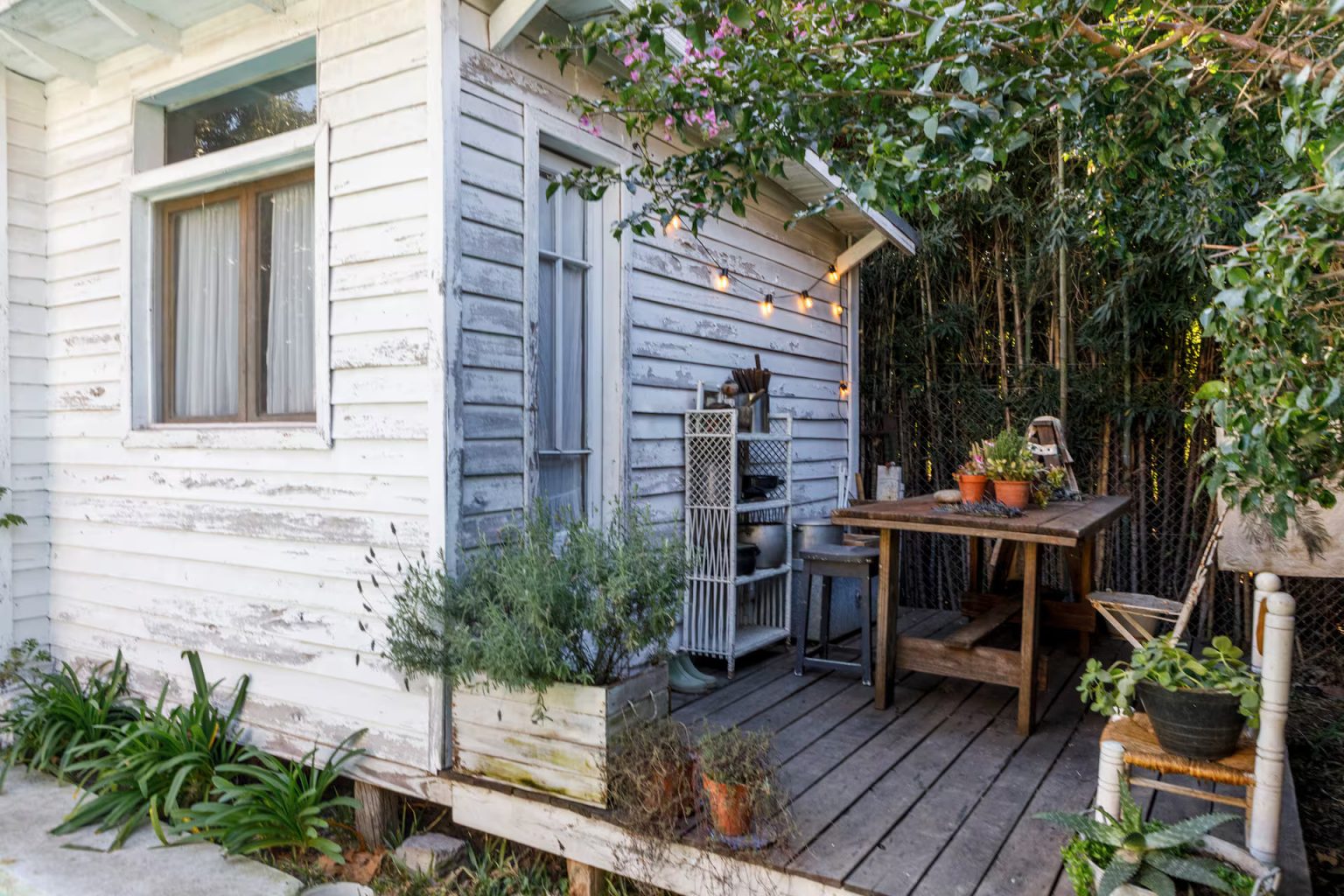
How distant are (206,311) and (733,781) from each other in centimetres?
305

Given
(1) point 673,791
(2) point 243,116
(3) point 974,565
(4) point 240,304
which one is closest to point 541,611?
(1) point 673,791

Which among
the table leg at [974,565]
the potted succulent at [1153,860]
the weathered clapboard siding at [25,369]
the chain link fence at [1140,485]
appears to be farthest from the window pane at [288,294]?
the chain link fence at [1140,485]

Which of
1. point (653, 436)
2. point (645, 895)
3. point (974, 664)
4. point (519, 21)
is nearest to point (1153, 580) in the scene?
point (974, 664)

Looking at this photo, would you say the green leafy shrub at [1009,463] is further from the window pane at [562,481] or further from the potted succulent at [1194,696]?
the window pane at [562,481]

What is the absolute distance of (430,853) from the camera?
284cm

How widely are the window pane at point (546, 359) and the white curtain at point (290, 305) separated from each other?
90cm

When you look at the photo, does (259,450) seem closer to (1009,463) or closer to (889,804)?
(889,804)

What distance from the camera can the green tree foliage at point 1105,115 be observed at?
169 centimetres

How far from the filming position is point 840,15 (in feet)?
8.79

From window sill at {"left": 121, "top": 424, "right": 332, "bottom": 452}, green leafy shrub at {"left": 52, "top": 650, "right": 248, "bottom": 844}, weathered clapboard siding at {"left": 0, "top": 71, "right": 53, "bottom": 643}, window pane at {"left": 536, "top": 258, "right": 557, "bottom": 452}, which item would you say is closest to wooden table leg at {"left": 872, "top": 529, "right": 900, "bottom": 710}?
window pane at {"left": 536, "top": 258, "right": 557, "bottom": 452}

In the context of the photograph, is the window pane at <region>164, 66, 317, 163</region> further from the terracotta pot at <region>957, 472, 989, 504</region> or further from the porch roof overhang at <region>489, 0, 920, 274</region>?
the terracotta pot at <region>957, 472, 989, 504</region>

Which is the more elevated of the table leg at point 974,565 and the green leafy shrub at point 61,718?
the table leg at point 974,565

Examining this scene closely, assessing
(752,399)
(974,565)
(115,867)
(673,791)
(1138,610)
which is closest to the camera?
Result: (673,791)

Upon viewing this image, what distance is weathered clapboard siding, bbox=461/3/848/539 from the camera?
2.99 m
